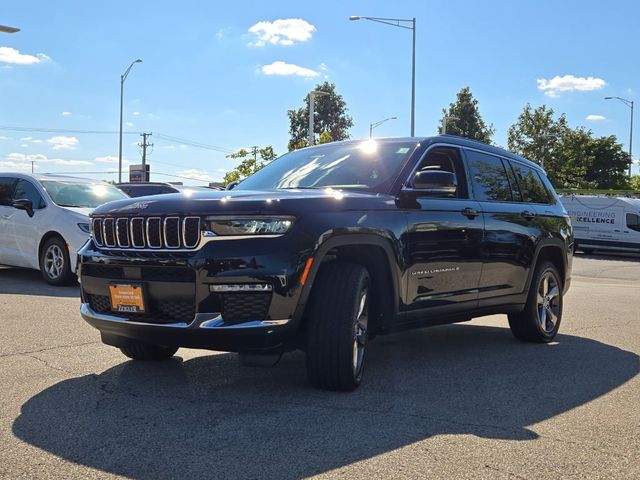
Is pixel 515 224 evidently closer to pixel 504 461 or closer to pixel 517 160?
pixel 517 160

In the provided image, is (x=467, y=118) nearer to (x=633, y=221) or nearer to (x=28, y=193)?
(x=633, y=221)

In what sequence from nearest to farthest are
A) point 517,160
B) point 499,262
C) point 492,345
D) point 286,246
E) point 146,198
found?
point 286,246, point 146,198, point 499,262, point 492,345, point 517,160

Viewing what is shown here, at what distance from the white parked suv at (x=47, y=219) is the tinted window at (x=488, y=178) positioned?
5.74 m

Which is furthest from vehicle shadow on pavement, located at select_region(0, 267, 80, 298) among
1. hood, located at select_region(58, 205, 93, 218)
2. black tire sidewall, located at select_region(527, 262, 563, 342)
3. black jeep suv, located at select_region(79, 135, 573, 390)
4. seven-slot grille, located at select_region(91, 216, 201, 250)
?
black tire sidewall, located at select_region(527, 262, 563, 342)

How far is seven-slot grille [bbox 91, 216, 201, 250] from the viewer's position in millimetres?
3975

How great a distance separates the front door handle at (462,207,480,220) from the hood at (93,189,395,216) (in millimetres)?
1134

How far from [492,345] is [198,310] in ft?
11.3

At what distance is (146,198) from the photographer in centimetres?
432

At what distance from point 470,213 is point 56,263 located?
653cm

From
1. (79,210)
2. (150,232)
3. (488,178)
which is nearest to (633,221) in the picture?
(79,210)

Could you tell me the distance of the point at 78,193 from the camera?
10.5m

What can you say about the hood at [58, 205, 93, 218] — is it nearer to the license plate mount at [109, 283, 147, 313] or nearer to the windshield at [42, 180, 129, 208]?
the windshield at [42, 180, 129, 208]

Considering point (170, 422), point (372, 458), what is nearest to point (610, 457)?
point (372, 458)

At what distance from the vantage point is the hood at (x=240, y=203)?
396cm
